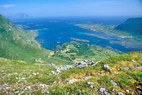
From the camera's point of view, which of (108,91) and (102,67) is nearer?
(108,91)

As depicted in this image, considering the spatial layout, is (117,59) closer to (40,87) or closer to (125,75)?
(125,75)

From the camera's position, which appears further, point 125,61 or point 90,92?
point 125,61

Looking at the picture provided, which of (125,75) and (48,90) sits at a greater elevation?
(125,75)

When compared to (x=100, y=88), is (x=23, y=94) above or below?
below

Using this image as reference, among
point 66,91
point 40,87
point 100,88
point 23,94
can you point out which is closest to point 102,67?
point 100,88

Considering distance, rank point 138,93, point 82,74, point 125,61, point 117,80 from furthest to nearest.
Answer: point 125,61, point 82,74, point 117,80, point 138,93

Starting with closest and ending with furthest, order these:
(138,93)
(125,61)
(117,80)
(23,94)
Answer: (138,93)
(23,94)
(117,80)
(125,61)

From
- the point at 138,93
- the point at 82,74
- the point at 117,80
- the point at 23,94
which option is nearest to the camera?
the point at 138,93

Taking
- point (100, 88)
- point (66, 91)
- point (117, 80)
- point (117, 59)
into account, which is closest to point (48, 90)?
point (66, 91)

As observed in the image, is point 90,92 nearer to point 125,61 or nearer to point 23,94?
point 23,94
